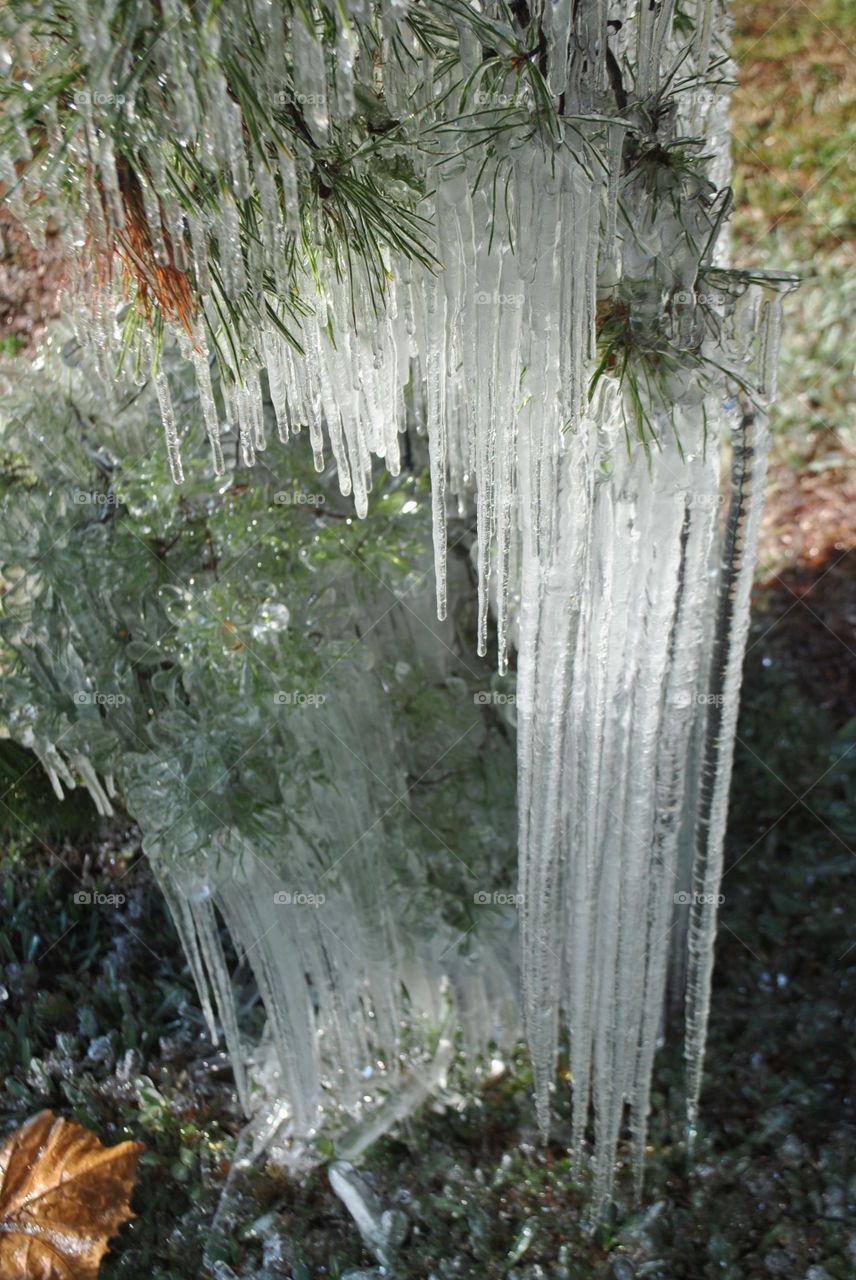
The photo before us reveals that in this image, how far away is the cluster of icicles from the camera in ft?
4.54

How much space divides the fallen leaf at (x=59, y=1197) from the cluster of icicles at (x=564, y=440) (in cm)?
82

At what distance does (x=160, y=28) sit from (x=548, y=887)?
5.08 feet

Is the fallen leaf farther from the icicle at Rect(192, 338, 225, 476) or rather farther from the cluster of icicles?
the icicle at Rect(192, 338, 225, 476)

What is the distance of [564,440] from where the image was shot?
5.35 feet

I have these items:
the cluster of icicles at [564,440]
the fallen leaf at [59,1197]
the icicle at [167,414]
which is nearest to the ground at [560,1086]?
the fallen leaf at [59,1197]

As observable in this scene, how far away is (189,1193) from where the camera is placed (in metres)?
2.48

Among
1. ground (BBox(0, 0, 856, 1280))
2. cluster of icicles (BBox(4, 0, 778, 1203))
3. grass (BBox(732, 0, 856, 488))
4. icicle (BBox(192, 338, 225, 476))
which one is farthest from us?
grass (BBox(732, 0, 856, 488))

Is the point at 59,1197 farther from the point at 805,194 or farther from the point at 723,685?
the point at 805,194

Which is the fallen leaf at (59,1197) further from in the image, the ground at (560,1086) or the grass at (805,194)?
the grass at (805,194)

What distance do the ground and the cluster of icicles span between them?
416mm

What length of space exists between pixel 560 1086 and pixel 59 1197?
125cm


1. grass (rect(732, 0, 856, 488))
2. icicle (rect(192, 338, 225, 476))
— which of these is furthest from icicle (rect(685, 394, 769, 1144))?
grass (rect(732, 0, 856, 488))

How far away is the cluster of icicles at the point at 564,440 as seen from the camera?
1383 millimetres

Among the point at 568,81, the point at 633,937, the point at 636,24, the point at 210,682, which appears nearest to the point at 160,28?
the point at 568,81
